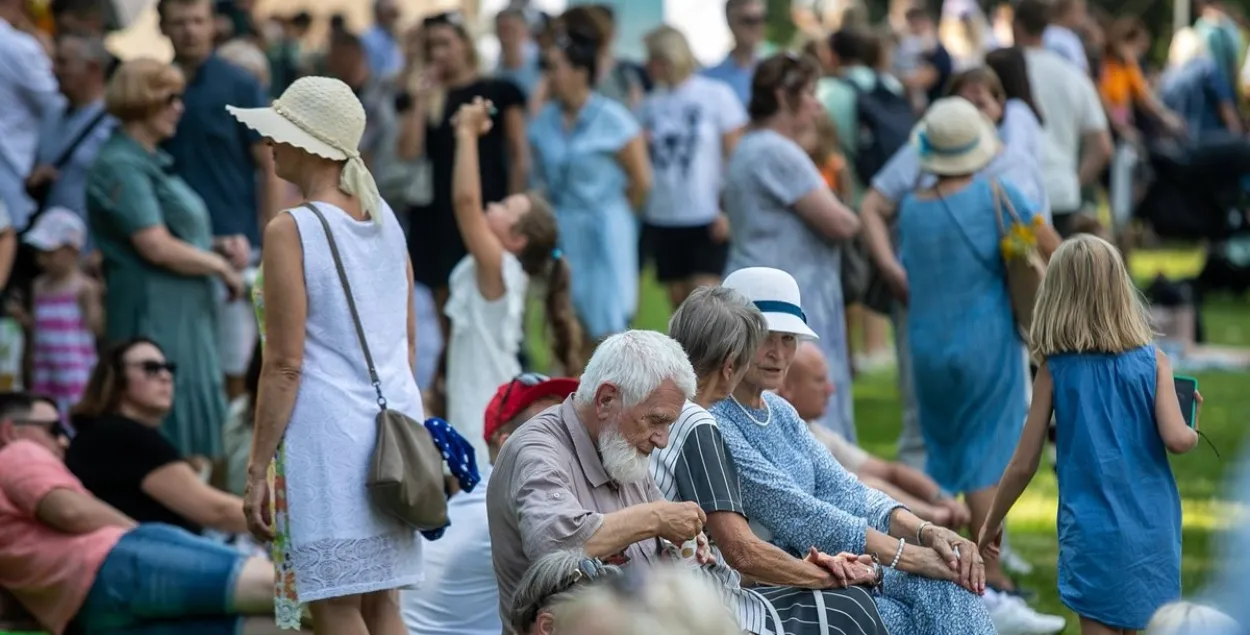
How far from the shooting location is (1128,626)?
533 cm

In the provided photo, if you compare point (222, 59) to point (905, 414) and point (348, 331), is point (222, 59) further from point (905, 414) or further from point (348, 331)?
point (348, 331)

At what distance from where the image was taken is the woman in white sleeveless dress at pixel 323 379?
16.1ft

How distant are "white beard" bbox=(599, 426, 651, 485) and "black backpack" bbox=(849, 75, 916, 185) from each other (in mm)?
6920

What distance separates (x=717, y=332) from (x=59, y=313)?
5.18 meters

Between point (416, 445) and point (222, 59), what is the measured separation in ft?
16.7

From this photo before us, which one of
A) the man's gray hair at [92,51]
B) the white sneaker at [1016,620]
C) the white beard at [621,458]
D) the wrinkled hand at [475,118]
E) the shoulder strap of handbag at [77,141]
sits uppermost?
the man's gray hair at [92,51]

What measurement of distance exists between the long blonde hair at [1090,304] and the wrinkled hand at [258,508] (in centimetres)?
218

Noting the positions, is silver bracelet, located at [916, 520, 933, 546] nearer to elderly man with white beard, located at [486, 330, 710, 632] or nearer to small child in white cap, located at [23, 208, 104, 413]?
elderly man with white beard, located at [486, 330, 710, 632]

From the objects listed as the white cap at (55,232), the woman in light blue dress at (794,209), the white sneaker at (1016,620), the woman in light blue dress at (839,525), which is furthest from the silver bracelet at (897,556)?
the white cap at (55,232)

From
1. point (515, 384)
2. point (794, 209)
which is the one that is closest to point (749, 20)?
point (794, 209)

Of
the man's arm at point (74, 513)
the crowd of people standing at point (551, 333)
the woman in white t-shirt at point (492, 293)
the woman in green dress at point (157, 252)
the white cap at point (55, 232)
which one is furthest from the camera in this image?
the white cap at point (55, 232)

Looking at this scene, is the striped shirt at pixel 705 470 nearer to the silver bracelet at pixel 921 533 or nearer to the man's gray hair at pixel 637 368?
the man's gray hair at pixel 637 368

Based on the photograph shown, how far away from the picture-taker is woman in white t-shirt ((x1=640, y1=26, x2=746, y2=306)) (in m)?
11.5

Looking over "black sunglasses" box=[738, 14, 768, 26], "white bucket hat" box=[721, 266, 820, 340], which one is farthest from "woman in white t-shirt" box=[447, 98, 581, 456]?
"black sunglasses" box=[738, 14, 768, 26]
